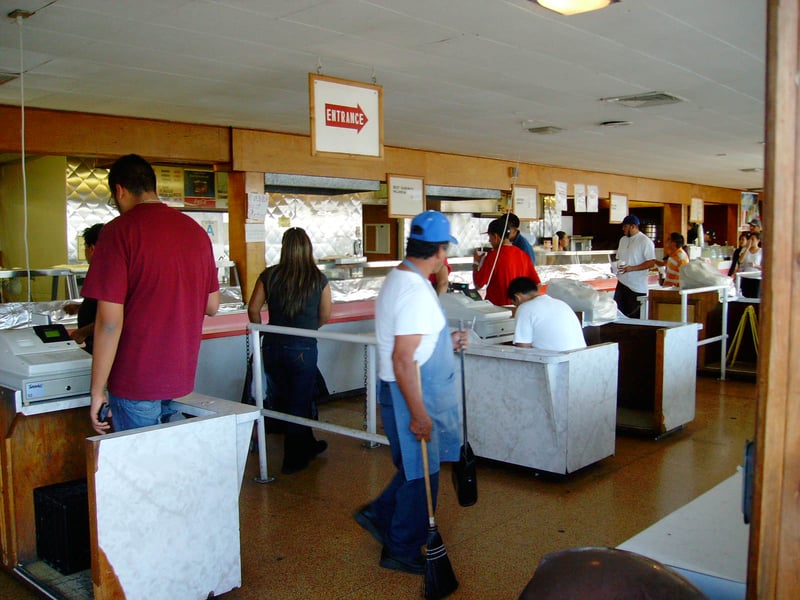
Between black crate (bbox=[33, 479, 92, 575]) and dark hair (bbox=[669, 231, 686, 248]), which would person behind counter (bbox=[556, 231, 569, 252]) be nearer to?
dark hair (bbox=[669, 231, 686, 248])

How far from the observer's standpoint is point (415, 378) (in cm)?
295

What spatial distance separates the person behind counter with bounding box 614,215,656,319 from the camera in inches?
317

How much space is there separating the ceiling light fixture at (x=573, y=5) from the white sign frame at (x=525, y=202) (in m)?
7.24

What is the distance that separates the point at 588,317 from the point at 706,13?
100 inches

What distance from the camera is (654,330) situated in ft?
19.3

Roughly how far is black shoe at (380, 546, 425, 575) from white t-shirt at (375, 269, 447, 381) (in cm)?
86

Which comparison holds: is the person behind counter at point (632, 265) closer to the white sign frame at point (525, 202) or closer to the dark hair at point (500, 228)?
the dark hair at point (500, 228)

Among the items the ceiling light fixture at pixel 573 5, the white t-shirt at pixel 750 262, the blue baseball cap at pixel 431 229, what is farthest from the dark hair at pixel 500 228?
the white t-shirt at pixel 750 262

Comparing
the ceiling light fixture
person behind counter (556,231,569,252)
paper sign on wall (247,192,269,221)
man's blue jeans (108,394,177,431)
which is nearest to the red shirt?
the ceiling light fixture

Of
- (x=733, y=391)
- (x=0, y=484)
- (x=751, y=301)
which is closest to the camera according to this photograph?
(x=0, y=484)

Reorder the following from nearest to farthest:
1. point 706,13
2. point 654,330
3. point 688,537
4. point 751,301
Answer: point 688,537 < point 706,13 < point 654,330 < point 751,301

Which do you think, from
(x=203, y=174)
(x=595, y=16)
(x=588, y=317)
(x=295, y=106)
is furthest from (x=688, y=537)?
(x=203, y=174)

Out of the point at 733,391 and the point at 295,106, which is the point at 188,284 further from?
the point at 733,391

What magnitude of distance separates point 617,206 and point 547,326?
1000 cm
